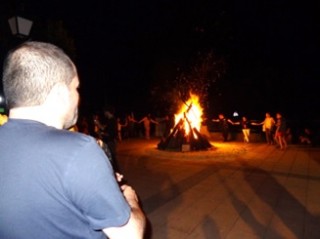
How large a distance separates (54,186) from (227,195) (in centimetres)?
646

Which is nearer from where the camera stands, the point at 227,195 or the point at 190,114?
the point at 227,195

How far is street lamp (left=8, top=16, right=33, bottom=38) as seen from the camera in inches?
283

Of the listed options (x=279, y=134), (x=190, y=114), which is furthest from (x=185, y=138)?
(x=279, y=134)

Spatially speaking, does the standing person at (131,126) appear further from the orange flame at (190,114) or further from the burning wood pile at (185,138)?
the burning wood pile at (185,138)

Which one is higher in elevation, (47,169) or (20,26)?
(20,26)

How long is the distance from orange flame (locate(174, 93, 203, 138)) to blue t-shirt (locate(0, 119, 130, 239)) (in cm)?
1435

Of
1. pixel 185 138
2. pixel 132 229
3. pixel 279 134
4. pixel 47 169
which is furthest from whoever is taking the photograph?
pixel 279 134

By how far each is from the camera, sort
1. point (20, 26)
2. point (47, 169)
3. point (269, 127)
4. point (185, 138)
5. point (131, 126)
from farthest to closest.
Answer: point (131, 126) → point (269, 127) → point (185, 138) → point (20, 26) → point (47, 169)

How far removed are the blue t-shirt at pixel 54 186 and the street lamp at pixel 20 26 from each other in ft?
22.4

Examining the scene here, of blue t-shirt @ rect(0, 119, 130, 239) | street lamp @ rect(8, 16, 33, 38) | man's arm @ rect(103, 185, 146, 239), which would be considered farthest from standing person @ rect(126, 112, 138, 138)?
blue t-shirt @ rect(0, 119, 130, 239)

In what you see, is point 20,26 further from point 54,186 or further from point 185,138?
point 185,138

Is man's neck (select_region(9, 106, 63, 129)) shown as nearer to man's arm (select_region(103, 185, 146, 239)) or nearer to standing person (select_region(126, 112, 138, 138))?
man's arm (select_region(103, 185, 146, 239))

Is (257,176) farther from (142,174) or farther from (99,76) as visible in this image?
(99,76)

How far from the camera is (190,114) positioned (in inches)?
663
